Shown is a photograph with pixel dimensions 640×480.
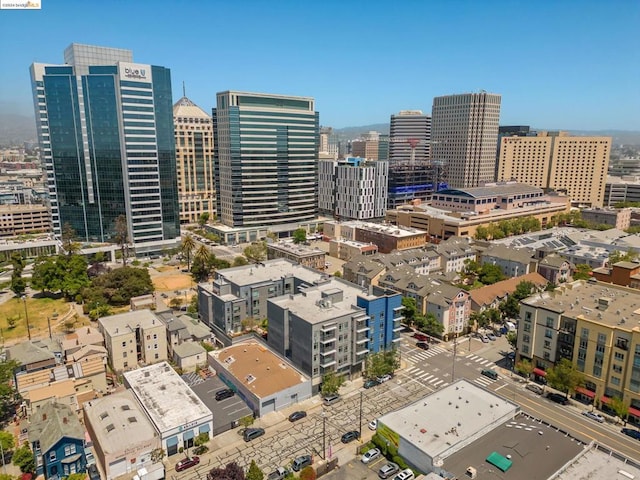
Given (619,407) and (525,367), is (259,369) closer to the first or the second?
(525,367)

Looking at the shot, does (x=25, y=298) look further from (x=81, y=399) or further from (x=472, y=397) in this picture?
(x=472, y=397)

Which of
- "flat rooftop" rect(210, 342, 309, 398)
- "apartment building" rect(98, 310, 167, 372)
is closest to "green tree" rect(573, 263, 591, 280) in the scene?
"flat rooftop" rect(210, 342, 309, 398)

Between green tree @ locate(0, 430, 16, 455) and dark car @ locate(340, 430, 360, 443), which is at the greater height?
green tree @ locate(0, 430, 16, 455)

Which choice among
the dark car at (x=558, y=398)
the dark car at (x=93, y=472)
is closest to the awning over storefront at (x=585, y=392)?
the dark car at (x=558, y=398)

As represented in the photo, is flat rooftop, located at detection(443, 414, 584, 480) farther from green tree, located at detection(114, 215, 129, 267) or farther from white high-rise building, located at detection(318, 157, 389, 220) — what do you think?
white high-rise building, located at detection(318, 157, 389, 220)

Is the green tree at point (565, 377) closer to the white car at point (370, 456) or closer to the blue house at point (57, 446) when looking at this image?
the white car at point (370, 456)

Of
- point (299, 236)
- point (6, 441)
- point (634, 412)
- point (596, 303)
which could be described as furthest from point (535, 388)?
point (299, 236)

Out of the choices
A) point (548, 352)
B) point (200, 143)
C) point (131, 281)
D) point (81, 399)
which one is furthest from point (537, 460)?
point (200, 143)
